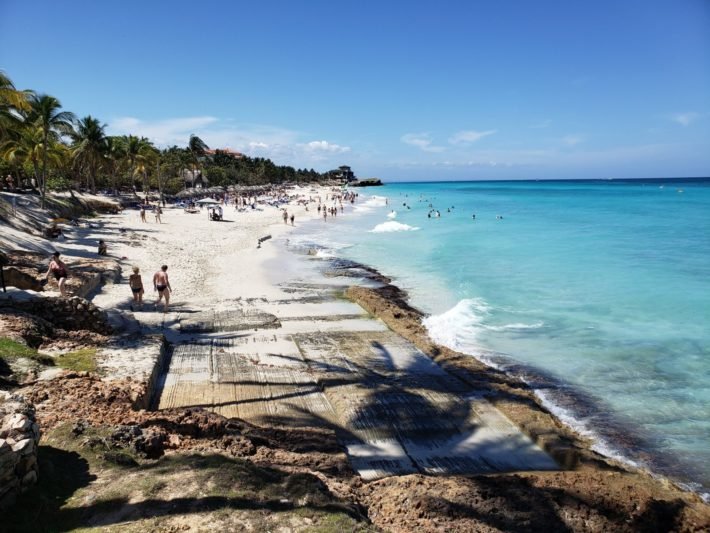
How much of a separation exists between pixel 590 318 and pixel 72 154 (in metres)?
40.8

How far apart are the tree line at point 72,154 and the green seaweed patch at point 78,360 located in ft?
45.0

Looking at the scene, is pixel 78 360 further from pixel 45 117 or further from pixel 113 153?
pixel 113 153

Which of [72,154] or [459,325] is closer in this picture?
[459,325]

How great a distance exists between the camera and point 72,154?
39500mm

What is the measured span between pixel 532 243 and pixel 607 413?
86.4ft

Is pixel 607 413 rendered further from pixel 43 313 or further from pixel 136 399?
pixel 43 313

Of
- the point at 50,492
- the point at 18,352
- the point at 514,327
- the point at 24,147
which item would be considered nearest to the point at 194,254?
the point at 24,147

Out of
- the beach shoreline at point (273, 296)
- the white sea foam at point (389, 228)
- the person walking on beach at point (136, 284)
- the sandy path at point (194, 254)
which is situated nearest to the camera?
the beach shoreline at point (273, 296)

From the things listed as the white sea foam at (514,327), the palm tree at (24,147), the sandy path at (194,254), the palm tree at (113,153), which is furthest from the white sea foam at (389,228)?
the palm tree at (113,153)

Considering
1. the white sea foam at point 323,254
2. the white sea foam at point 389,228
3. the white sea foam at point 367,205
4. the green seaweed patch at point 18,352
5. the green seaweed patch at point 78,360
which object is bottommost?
the white sea foam at point 323,254

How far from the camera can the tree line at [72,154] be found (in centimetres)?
2613

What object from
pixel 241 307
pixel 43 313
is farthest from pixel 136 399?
pixel 241 307

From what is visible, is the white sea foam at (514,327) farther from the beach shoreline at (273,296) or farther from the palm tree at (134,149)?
the palm tree at (134,149)

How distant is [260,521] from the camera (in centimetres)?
386
